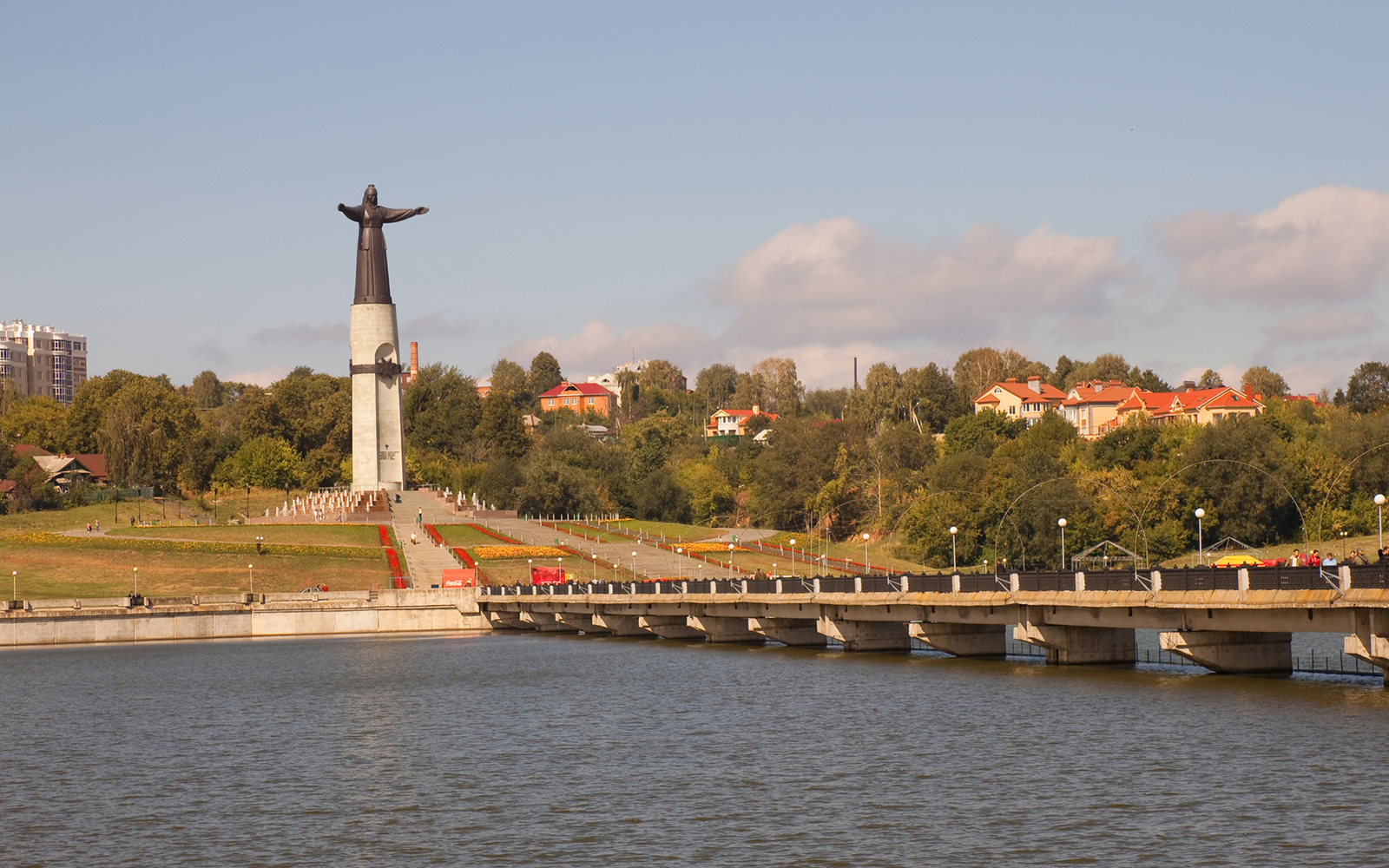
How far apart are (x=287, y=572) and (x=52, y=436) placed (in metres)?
85.7

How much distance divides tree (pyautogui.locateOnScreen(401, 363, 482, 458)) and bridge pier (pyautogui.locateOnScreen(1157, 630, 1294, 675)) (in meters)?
141

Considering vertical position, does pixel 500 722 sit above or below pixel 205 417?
below

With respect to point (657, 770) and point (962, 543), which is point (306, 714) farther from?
point (962, 543)

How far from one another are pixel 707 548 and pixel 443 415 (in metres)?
75.0

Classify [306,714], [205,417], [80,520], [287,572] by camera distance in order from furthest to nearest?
1. [205,417]
2. [80,520]
3. [287,572]
4. [306,714]

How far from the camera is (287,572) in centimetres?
10556

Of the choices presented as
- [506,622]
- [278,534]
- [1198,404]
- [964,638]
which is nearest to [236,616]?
[506,622]

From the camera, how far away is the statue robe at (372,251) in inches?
5344

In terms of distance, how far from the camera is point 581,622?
92.9 metres

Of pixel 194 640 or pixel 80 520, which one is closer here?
pixel 194 640

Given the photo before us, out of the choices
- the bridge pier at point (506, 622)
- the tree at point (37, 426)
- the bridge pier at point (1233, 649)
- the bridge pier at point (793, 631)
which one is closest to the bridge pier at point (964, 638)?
the bridge pier at point (793, 631)

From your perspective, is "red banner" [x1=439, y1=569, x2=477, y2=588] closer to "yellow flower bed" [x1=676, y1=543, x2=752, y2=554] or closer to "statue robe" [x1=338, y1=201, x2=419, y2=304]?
"yellow flower bed" [x1=676, y1=543, x2=752, y2=554]

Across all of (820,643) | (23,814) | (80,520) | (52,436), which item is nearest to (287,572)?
(80,520)

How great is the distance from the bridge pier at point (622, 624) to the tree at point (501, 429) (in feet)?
296
